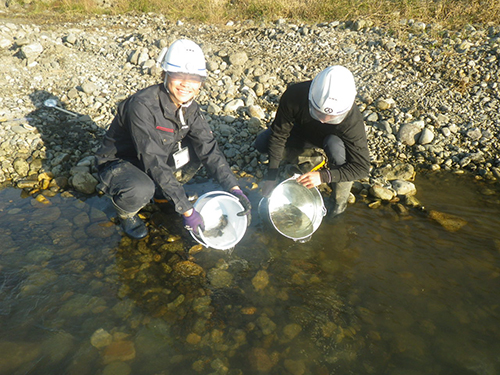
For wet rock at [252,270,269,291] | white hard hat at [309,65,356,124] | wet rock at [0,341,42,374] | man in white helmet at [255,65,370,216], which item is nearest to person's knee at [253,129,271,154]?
man in white helmet at [255,65,370,216]

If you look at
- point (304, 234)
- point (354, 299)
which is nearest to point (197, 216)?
point (304, 234)

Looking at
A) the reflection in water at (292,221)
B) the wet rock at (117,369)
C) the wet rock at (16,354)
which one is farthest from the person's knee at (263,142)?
the wet rock at (16,354)

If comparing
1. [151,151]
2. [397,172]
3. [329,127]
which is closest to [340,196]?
[329,127]

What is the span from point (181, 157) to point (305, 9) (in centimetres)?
537

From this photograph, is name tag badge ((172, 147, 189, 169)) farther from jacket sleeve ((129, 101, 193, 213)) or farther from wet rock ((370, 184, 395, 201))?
wet rock ((370, 184, 395, 201))

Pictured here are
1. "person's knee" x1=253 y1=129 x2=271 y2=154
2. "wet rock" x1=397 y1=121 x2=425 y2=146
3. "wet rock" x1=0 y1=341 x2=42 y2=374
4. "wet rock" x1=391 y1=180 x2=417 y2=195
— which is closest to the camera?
"wet rock" x1=0 y1=341 x2=42 y2=374

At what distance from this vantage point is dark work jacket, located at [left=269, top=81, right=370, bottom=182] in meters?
3.07

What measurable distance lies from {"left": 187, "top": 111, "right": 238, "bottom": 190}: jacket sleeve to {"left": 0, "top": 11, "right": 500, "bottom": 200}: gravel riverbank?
113 cm

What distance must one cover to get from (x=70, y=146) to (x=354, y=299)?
3619mm

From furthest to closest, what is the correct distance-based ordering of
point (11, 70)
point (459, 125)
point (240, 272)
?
point (11, 70), point (459, 125), point (240, 272)

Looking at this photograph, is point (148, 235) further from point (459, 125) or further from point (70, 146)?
point (459, 125)

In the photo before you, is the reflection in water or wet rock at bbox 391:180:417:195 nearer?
the reflection in water

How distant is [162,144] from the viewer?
2.96 metres

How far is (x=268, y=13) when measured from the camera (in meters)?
7.29
